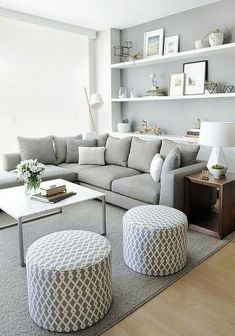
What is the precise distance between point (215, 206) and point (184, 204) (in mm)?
789

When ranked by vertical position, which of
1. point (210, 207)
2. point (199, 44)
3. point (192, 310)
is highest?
point (199, 44)

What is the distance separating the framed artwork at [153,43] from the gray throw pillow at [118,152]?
1638 mm

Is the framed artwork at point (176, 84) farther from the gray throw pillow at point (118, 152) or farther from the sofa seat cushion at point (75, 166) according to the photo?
the sofa seat cushion at point (75, 166)

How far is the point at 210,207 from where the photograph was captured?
3.56 m

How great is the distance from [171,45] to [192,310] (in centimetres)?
400

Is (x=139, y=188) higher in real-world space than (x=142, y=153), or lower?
lower

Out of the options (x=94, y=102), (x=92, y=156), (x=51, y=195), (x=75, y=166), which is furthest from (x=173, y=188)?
(x=94, y=102)

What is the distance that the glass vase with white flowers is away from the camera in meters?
2.91

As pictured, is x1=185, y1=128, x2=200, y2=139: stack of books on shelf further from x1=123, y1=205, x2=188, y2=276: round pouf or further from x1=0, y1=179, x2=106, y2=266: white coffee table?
x1=123, y1=205, x2=188, y2=276: round pouf

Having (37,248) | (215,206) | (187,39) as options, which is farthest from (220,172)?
(187,39)

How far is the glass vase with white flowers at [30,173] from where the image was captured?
291 cm

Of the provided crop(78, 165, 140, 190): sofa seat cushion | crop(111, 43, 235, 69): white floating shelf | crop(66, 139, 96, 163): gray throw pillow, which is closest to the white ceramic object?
crop(111, 43, 235, 69): white floating shelf

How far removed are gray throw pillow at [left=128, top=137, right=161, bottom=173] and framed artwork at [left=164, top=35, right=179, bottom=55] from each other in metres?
1.62

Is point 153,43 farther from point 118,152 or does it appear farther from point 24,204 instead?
point 24,204
